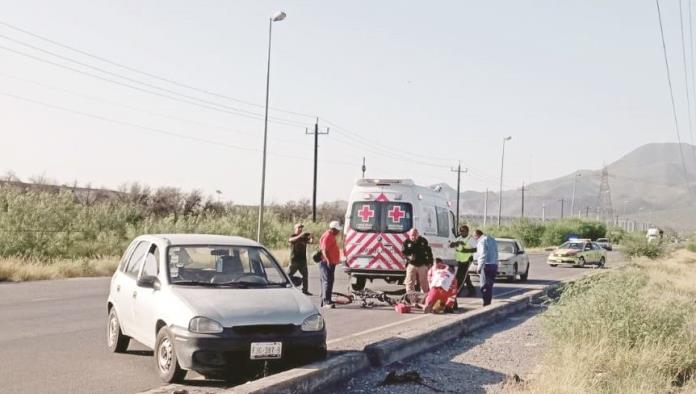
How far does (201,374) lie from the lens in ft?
28.3

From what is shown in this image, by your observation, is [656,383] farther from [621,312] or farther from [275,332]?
[275,332]

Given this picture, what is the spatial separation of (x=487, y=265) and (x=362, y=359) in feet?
27.0

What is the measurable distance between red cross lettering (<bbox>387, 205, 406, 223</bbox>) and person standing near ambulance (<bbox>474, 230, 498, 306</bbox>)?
9.05 feet

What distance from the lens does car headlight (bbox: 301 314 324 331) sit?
334 inches

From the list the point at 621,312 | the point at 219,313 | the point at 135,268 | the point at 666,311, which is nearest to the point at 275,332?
the point at 219,313

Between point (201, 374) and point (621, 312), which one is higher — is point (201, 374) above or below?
below

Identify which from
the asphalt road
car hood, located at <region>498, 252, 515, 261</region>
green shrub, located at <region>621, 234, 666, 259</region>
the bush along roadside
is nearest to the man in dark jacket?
the asphalt road

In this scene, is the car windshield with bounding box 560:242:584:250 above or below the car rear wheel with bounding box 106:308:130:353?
above

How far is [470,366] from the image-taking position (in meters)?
10.0

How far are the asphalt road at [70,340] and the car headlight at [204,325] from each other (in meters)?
0.81

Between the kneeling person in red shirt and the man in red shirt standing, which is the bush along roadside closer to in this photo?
the kneeling person in red shirt

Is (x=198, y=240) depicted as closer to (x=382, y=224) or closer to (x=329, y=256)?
(x=329, y=256)

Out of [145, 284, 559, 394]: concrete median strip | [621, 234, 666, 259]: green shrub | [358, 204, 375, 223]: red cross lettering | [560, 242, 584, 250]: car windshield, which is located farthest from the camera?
[621, 234, 666, 259]: green shrub

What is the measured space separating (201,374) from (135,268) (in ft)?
6.56
